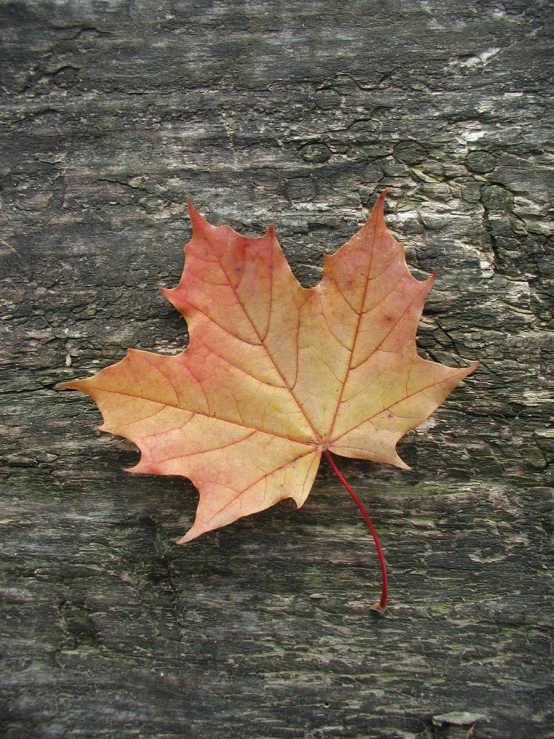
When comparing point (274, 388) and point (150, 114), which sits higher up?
point (150, 114)

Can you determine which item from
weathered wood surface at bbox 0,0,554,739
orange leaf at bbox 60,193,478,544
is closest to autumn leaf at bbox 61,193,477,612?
orange leaf at bbox 60,193,478,544

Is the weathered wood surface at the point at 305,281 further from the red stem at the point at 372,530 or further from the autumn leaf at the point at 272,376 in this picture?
the autumn leaf at the point at 272,376

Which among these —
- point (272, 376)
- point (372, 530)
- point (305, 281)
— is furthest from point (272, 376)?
point (372, 530)

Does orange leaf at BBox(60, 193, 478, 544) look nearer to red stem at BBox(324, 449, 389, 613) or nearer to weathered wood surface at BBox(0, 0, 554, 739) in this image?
red stem at BBox(324, 449, 389, 613)

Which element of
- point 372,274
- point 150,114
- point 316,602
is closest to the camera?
point 372,274

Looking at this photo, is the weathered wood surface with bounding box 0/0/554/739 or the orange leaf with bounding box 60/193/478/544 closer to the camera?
the orange leaf with bounding box 60/193/478/544

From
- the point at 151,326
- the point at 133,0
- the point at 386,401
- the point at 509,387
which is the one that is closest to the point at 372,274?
the point at 386,401

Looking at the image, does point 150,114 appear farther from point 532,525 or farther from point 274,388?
point 532,525

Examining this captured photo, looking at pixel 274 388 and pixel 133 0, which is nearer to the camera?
pixel 274 388

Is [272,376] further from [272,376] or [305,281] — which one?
[305,281]
